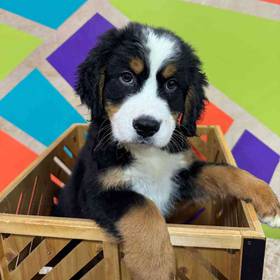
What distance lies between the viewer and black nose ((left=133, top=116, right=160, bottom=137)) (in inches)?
51.2

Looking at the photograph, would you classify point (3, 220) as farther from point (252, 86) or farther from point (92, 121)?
point (252, 86)

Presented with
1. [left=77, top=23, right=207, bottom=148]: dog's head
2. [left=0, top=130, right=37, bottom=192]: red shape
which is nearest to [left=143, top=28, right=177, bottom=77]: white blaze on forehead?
[left=77, top=23, right=207, bottom=148]: dog's head

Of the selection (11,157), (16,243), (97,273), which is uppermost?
(11,157)

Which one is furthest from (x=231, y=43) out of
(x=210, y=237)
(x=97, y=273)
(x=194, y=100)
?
(x=97, y=273)

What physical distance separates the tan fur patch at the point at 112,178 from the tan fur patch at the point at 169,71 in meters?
0.44

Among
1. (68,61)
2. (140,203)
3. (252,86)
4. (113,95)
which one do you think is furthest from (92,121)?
(252,86)

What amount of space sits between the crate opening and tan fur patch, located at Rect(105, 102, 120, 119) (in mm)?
534

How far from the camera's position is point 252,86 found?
2.50 metres

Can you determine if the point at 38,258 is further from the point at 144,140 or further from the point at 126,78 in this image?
the point at 126,78

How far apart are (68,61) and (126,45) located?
1173mm

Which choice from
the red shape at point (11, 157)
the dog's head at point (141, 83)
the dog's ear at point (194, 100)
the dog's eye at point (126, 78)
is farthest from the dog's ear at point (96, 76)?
the red shape at point (11, 157)

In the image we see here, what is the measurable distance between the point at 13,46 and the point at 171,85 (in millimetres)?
1503

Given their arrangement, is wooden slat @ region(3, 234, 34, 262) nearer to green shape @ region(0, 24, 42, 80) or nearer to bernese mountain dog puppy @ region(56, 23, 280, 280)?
bernese mountain dog puppy @ region(56, 23, 280, 280)

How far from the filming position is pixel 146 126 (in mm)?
1305
